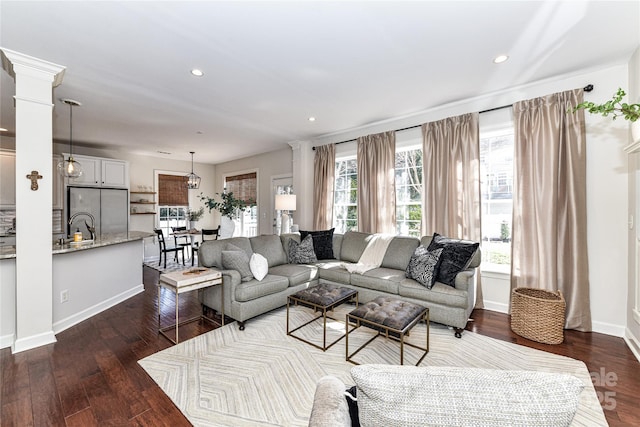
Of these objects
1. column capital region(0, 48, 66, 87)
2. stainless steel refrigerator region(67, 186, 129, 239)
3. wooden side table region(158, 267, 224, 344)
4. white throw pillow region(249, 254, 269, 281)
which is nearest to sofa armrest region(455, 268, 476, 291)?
white throw pillow region(249, 254, 269, 281)

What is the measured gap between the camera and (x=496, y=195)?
364 cm

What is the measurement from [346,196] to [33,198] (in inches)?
165

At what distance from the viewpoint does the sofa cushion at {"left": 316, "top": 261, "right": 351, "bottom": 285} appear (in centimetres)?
364

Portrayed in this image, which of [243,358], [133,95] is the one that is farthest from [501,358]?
[133,95]

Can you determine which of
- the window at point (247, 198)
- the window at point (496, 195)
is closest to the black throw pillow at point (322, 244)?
the window at point (496, 195)

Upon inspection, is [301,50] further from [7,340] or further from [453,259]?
[7,340]

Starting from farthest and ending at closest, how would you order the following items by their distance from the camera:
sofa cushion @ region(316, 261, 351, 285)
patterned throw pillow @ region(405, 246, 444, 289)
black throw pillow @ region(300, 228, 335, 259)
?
black throw pillow @ region(300, 228, 335, 259) < sofa cushion @ region(316, 261, 351, 285) < patterned throw pillow @ region(405, 246, 444, 289)

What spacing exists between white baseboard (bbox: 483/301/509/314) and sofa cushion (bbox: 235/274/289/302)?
2.61 metres

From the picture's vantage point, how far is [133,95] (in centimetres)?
347

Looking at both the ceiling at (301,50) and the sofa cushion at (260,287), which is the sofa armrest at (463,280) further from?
the ceiling at (301,50)

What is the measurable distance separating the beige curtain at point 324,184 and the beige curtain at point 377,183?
65 cm

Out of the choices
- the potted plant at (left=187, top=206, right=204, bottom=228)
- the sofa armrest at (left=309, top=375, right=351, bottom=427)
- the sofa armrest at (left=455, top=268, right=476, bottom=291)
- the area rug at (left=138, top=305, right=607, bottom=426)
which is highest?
the potted plant at (left=187, top=206, right=204, bottom=228)

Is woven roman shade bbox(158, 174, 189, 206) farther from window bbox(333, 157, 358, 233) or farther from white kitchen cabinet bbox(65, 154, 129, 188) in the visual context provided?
window bbox(333, 157, 358, 233)

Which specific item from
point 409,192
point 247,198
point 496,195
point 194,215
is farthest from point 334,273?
point 194,215
